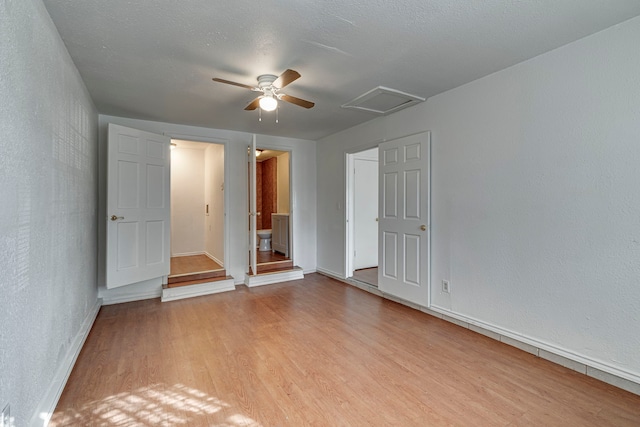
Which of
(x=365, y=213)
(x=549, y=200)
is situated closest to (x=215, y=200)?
(x=365, y=213)

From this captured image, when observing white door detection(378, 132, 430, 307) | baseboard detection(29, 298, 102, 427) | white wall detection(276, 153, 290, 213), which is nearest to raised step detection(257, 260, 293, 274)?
white wall detection(276, 153, 290, 213)

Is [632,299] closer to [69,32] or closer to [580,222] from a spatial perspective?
[580,222]

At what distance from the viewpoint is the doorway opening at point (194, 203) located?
574 centimetres

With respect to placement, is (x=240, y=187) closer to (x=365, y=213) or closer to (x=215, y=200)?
(x=215, y=200)

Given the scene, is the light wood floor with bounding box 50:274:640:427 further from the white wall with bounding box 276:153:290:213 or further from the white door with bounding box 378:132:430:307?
the white wall with bounding box 276:153:290:213

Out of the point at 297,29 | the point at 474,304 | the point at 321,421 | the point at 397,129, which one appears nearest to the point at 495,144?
the point at 397,129

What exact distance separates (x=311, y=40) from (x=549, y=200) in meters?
2.19

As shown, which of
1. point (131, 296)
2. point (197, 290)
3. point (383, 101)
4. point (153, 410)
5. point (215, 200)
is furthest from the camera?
point (215, 200)

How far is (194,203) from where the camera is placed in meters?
6.37

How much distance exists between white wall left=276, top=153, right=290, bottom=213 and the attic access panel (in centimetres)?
307

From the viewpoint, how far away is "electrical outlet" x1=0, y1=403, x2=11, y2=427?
1188mm

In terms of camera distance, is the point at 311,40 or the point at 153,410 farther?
the point at 311,40

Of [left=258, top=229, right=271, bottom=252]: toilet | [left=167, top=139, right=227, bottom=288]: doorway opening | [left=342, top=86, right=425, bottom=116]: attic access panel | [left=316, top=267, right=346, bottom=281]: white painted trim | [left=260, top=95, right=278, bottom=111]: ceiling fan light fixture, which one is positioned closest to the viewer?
[left=260, top=95, right=278, bottom=111]: ceiling fan light fixture

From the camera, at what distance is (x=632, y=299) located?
192 centimetres
